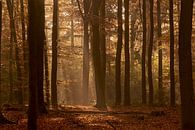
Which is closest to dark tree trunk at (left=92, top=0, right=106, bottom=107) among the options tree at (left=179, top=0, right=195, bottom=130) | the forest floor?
the forest floor

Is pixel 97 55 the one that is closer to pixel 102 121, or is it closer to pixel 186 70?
pixel 102 121

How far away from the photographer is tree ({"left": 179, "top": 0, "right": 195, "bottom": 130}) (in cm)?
1391

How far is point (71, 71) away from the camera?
5119 cm

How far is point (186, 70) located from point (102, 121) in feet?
18.2

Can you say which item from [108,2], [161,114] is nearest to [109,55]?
[108,2]

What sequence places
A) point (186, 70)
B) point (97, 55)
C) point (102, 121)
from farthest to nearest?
point (97, 55), point (102, 121), point (186, 70)

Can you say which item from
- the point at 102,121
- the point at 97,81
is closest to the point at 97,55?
the point at 97,81

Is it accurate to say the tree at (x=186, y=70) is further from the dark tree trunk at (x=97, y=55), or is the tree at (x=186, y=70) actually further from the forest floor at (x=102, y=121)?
the dark tree trunk at (x=97, y=55)

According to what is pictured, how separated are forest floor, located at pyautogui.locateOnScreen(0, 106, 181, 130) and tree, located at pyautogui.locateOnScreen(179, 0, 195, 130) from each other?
2.37m

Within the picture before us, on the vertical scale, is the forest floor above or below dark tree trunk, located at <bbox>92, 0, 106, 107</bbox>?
below

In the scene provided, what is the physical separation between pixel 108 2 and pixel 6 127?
833 inches

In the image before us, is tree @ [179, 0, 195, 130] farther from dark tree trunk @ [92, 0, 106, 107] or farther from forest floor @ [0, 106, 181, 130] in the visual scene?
dark tree trunk @ [92, 0, 106, 107]

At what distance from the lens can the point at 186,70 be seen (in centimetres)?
1392

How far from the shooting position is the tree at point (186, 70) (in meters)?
13.9
